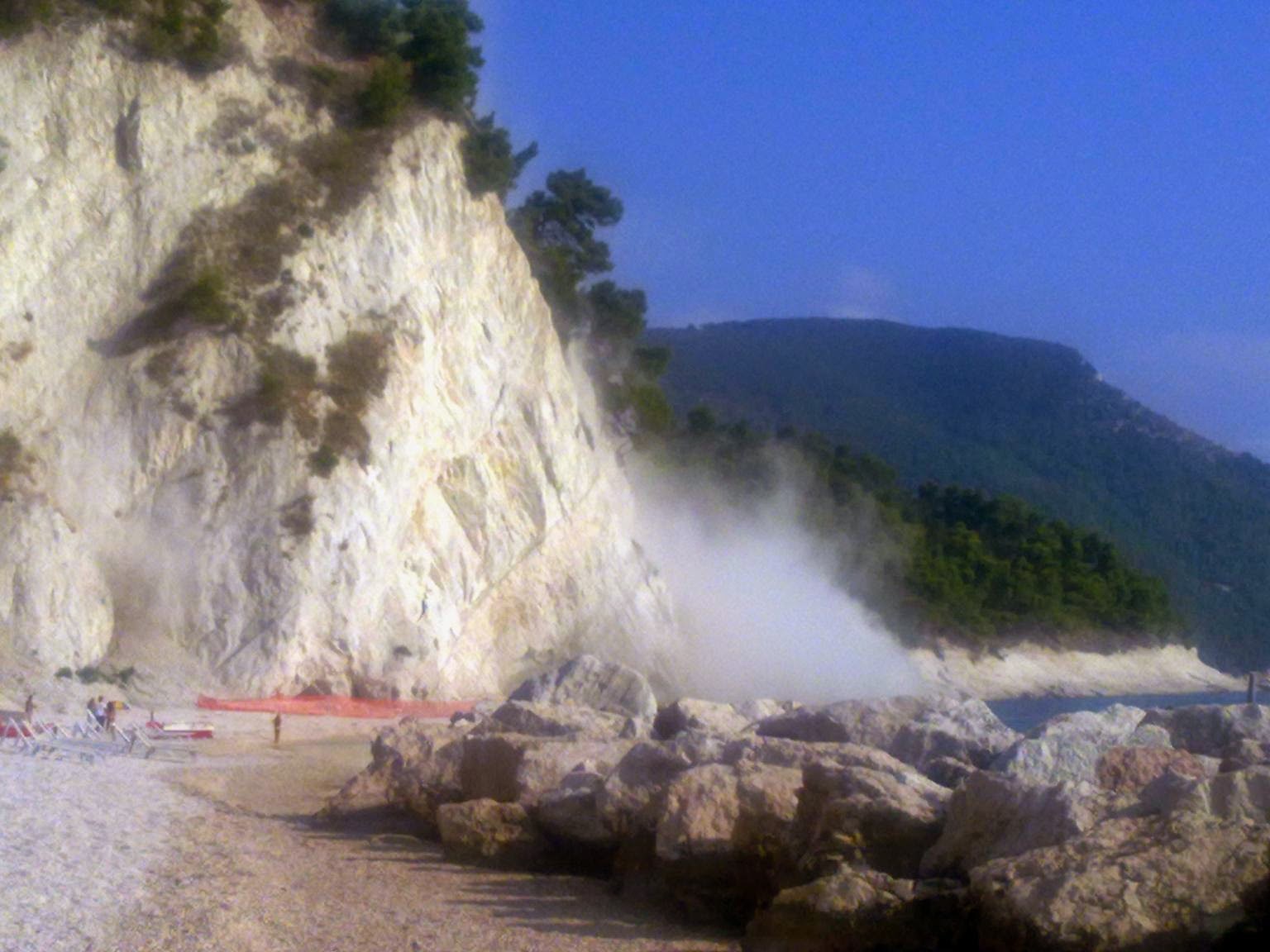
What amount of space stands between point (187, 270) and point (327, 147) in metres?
4.83

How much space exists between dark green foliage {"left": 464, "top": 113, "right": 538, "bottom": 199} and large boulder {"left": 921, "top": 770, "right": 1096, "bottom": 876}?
997 inches

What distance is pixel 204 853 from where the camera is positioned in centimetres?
1067

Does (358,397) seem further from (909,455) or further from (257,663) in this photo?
(909,455)

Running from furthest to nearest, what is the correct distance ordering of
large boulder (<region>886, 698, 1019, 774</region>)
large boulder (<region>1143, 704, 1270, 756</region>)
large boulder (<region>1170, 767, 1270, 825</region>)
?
large boulder (<region>1143, 704, 1270, 756</region>)
large boulder (<region>886, 698, 1019, 774</region>)
large boulder (<region>1170, 767, 1270, 825</region>)

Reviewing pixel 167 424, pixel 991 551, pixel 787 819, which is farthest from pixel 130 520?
pixel 991 551

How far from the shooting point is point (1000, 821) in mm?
8945

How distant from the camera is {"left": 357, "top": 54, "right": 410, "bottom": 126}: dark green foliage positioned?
30141mm

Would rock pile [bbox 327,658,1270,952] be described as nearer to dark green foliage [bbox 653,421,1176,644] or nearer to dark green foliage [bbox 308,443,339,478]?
dark green foliage [bbox 308,443,339,478]

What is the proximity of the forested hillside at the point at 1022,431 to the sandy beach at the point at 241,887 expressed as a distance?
81.2 m

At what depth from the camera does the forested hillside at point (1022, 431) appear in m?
99.6

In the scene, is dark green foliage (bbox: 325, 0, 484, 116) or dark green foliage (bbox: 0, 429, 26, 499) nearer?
dark green foliage (bbox: 0, 429, 26, 499)

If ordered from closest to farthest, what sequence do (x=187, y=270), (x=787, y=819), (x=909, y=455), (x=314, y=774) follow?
(x=787, y=819) → (x=314, y=774) → (x=187, y=270) → (x=909, y=455)

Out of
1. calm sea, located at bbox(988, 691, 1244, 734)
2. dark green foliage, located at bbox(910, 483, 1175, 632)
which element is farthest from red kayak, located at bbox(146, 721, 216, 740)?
dark green foliage, located at bbox(910, 483, 1175, 632)

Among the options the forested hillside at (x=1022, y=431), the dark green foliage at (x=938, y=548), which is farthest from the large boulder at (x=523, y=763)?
the forested hillside at (x=1022, y=431)
